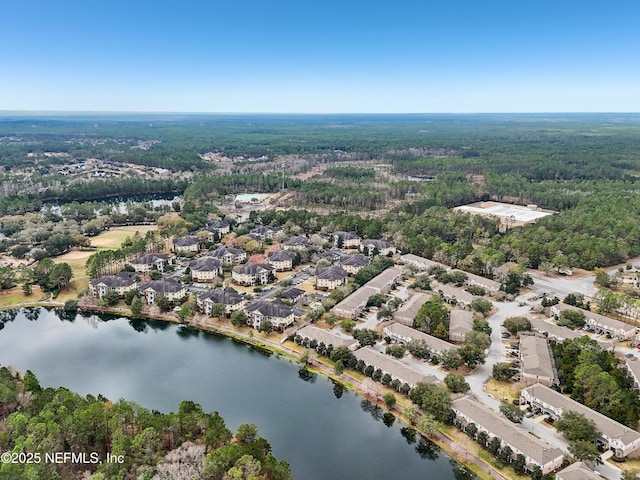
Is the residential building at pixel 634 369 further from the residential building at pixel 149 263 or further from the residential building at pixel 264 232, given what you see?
the residential building at pixel 149 263

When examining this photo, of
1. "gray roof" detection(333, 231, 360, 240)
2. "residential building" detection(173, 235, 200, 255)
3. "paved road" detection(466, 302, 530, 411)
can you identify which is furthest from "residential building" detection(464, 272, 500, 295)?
"residential building" detection(173, 235, 200, 255)

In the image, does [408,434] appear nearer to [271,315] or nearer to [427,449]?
[427,449]

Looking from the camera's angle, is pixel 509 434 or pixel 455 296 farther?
pixel 455 296

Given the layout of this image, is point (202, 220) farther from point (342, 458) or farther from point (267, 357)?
point (342, 458)

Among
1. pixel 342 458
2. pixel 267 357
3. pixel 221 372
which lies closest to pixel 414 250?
pixel 267 357

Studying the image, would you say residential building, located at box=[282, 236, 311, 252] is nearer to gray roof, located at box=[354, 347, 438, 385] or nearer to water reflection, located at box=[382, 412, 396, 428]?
gray roof, located at box=[354, 347, 438, 385]

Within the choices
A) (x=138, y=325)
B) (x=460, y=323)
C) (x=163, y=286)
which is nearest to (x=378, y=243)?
(x=460, y=323)
